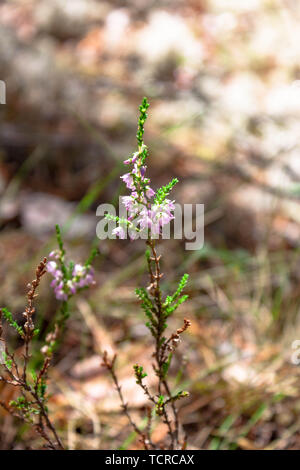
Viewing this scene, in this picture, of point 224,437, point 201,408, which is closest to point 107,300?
point 201,408

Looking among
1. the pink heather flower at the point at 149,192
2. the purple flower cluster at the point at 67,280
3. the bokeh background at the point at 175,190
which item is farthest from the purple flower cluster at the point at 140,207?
the bokeh background at the point at 175,190

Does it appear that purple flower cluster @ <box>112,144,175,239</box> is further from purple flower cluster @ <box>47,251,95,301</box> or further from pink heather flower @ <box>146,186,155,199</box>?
purple flower cluster @ <box>47,251,95,301</box>

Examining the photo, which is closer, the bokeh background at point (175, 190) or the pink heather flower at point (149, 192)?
the pink heather flower at point (149, 192)

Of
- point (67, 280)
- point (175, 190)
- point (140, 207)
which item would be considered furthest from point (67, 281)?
point (175, 190)

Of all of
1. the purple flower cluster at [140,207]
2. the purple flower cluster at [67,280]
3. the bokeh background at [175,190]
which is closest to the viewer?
the purple flower cluster at [140,207]

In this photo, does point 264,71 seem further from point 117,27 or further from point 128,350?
point 128,350

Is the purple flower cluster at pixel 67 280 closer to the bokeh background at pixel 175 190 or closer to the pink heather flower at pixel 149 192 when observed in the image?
the pink heather flower at pixel 149 192

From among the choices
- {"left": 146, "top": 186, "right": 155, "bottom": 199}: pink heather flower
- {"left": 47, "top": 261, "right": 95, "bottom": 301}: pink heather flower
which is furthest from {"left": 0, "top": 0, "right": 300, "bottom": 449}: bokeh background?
{"left": 146, "top": 186, "right": 155, "bottom": 199}: pink heather flower

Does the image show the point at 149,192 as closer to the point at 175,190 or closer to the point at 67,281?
the point at 67,281
